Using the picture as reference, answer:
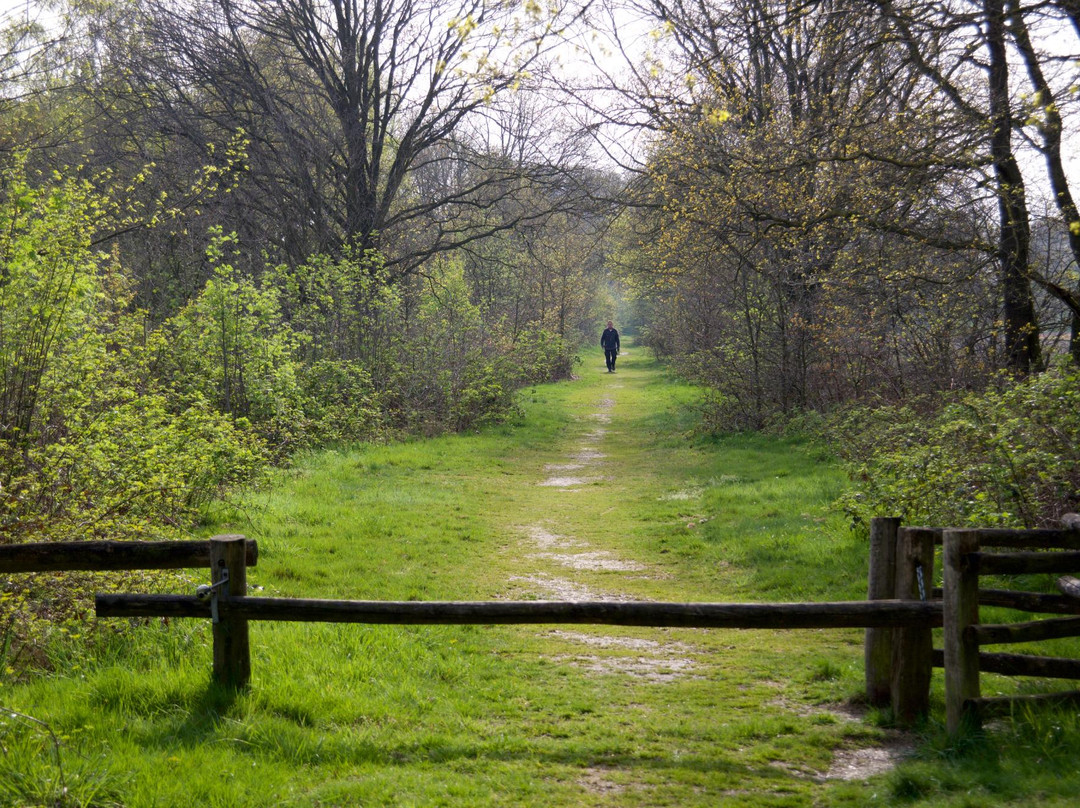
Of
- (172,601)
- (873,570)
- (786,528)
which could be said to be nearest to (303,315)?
(786,528)

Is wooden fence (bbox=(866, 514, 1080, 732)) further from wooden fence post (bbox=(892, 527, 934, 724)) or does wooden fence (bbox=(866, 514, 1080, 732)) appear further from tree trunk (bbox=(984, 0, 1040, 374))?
tree trunk (bbox=(984, 0, 1040, 374))

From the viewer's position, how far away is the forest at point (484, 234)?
7828mm

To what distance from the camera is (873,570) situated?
5.33 meters

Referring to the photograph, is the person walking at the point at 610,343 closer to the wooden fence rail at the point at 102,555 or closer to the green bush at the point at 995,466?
the green bush at the point at 995,466

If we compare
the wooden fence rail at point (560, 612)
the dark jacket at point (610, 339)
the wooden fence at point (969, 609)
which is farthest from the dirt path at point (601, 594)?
the dark jacket at point (610, 339)

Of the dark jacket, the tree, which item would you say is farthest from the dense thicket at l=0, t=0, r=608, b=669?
the dark jacket

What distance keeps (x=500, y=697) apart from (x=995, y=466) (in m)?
4.79

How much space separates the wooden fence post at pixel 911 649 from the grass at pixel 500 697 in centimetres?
22

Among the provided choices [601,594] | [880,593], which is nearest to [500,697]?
[880,593]

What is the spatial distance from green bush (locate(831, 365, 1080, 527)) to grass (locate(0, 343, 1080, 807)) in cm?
94

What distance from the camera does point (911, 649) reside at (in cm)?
509

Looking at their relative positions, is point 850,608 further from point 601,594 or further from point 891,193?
point 891,193

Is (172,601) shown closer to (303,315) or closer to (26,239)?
(26,239)

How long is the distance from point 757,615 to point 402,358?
15.3 meters
